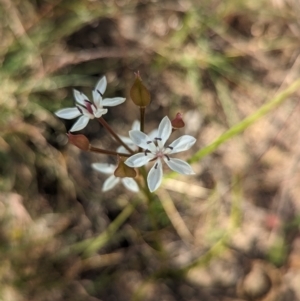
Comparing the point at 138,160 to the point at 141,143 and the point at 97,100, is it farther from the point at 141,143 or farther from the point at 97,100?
the point at 97,100

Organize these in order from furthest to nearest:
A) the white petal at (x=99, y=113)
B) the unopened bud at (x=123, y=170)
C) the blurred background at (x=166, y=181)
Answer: the blurred background at (x=166, y=181) < the white petal at (x=99, y=113) < the unopened bud at (x=123, y=170)

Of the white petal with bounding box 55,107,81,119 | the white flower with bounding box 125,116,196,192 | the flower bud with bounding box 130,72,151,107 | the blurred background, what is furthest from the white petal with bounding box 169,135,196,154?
the blurred background

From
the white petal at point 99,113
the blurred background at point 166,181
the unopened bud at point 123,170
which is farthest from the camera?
the blurred background at point 166,181

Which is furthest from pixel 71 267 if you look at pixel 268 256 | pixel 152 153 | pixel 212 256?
pixel 152 153

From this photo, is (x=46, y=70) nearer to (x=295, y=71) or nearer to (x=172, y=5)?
(x=172, y=5)

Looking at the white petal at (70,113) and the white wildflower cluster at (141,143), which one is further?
the white petal at (70,113)

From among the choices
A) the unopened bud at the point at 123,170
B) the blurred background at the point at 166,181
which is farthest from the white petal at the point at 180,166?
the blurred background at the point at 166,181

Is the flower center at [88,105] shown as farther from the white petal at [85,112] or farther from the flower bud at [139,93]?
the flower bud at [139,93]

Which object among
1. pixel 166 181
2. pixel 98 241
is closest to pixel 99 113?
pixel 166 181
